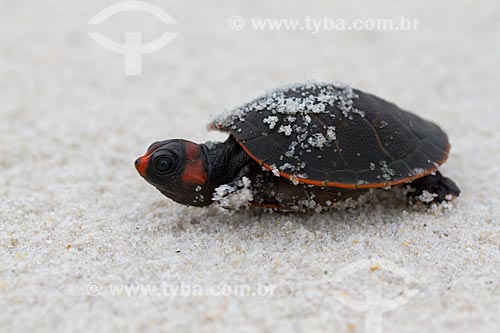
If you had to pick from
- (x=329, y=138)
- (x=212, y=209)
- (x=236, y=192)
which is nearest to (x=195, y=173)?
(x=236, y=192)

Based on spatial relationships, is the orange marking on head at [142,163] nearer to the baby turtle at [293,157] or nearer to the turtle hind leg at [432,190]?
the baby turtle at [293,157]

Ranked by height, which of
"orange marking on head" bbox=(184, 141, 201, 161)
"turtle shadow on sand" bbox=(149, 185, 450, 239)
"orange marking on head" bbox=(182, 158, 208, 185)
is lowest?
"turtle shadow on sand" bbox=(149, 185, 450, 239)

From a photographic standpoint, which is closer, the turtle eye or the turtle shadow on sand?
the turtle eye

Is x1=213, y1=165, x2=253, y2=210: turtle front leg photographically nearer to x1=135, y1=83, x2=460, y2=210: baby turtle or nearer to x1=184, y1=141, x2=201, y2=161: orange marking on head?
x1=135, y1=83, x2=460, y2=210: baby turtle

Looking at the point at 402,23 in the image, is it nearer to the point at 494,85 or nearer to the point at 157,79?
the point at 494,85

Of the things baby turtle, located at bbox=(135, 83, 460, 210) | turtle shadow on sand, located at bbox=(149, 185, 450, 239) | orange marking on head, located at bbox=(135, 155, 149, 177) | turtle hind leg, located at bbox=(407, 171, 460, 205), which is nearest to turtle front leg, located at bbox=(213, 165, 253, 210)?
baby turtle, located at bbox=(135, 83, 460, 210)

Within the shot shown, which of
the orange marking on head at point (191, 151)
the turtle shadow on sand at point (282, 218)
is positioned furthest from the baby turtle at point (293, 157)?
the turtle shadow on sand at point (282, 218)

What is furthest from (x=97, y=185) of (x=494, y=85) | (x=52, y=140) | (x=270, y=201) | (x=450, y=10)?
(x=450, y=10)
